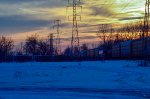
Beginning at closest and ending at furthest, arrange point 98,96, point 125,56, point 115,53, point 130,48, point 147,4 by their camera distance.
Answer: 1. point 98,96
2. point 147,4
3. point 130,48
4. point 125,56
5. point 115,53

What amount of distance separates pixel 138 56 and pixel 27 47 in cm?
8562

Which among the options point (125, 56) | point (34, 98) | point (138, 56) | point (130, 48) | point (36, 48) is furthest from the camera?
point (36, 48)

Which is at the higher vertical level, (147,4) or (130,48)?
(147,4)

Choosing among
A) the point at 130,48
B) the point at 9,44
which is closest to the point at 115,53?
the point at 130,48

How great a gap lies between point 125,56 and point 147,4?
35874mm

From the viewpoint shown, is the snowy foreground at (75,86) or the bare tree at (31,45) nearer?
the snowy foreground at (75,86)

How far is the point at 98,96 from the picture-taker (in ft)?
57.7

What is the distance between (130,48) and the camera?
3164 inches

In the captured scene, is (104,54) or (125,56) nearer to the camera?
(125,56)

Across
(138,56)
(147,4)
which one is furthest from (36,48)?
(147,4)

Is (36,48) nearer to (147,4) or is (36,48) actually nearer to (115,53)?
(115,53)

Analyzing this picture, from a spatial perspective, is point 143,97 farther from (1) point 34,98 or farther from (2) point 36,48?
(2) point 36,48

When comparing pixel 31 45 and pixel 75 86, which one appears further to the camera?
pixel 31 45

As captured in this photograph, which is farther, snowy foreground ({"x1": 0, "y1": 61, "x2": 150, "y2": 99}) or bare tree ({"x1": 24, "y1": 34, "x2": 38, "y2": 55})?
bare tree ({"x1": 24, "y1": 34, "x2": 38, "y2": 55})
